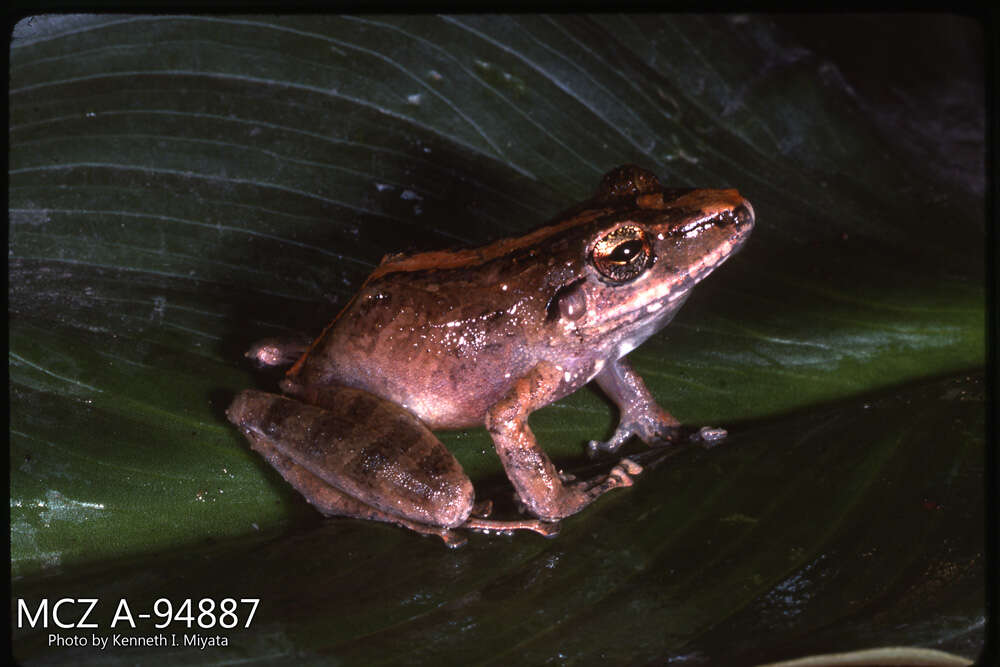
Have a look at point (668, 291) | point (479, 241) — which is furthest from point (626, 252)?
point (479, 241)

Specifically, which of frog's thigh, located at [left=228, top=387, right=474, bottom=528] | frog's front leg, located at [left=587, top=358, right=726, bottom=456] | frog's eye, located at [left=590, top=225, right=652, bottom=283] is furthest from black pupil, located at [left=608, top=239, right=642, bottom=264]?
frog's thigh, located at [left=228, top=387, right=474, bottom=528]

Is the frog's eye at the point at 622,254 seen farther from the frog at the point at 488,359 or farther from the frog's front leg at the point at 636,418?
the frog's front leg at the point at 636,418

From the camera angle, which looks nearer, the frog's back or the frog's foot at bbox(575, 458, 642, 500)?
the frog's foot at bbox(575, 458, 642, 500)

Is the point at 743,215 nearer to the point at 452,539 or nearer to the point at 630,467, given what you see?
the point at 630,467

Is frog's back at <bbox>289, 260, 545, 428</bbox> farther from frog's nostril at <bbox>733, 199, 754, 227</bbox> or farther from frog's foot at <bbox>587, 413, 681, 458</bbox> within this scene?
frog's nostril at <bbox>733, 199, 754, 227</bbox>

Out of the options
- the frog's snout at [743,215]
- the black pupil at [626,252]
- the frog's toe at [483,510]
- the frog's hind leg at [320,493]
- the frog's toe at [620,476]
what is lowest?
the frog's toe at [620,476]

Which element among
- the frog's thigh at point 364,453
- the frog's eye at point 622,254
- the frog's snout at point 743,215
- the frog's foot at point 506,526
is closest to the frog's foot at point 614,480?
the frog's foot at point 506,526

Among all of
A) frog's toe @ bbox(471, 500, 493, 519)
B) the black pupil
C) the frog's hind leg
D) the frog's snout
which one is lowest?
frog's toe @ bbox(471, 500, 493, 519)

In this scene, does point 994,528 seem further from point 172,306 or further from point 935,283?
point 172,306
